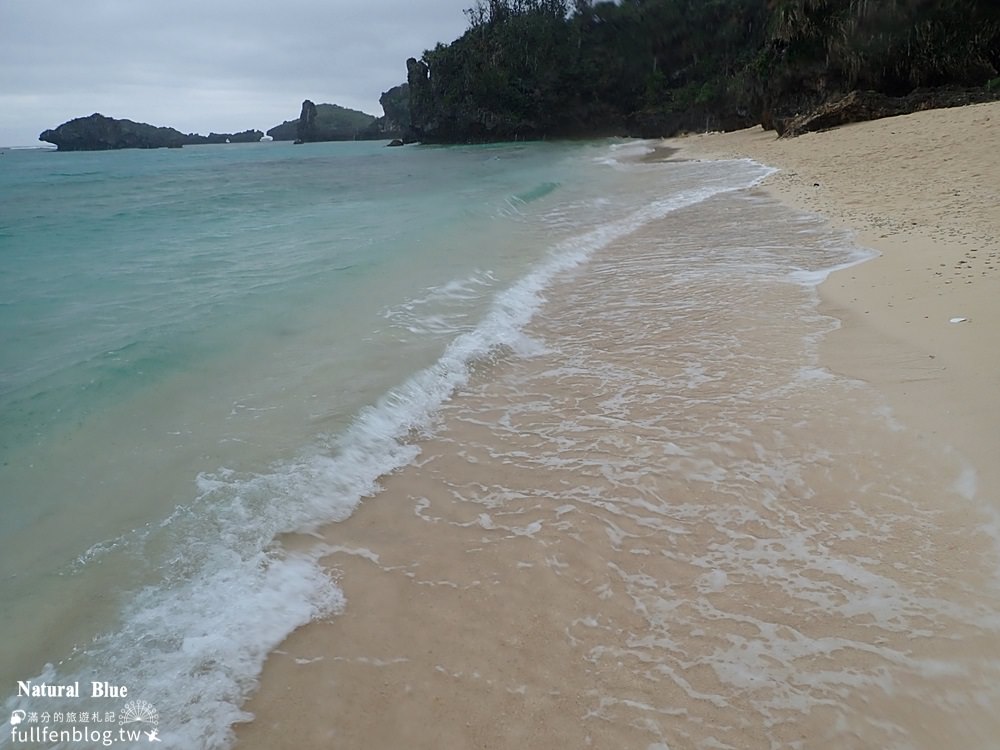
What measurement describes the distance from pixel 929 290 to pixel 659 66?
234 feet

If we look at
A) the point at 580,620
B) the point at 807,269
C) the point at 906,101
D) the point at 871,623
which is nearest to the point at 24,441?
the point at 580,620

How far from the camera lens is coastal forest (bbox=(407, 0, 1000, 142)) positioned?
2588cm

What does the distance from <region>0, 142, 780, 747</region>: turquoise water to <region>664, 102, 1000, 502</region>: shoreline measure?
297 cm

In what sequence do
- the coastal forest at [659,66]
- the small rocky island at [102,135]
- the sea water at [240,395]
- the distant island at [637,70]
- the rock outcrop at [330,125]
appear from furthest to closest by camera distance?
the rock outcrop at [330,125] < the small rocky island at [102,135] < the distant island at [637,70] < the coastal forest at [659,66] < the sea water at [240,395]

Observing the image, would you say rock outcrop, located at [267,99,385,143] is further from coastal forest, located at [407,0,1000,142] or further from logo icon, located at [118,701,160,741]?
logo icon, located at [118,701,160,741]

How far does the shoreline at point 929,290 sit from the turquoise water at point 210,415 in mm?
2974

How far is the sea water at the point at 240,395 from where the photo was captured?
2438mm

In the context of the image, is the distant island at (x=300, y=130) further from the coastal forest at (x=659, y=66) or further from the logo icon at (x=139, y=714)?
the logo icon at (x=139, y=714)

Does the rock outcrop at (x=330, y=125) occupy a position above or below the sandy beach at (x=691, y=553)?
above

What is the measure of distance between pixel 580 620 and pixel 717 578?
66 centimetres

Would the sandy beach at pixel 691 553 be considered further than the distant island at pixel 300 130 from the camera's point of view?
No

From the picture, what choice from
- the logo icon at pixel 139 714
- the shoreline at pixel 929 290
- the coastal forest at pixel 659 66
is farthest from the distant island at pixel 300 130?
the logo icon at pixel 139 714

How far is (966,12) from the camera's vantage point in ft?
74.7

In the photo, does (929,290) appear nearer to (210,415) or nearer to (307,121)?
(210,415)
